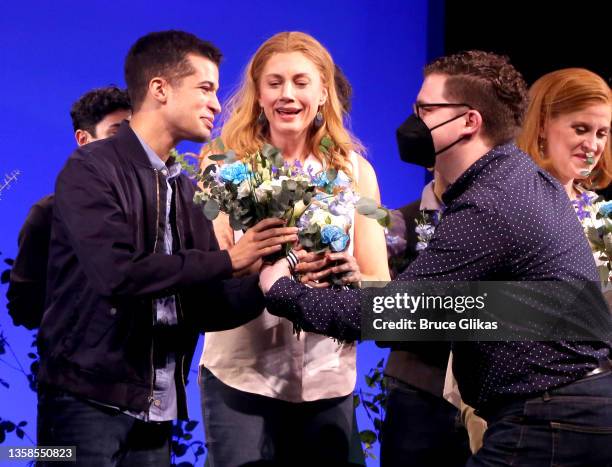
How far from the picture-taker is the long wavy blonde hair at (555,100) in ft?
12.9

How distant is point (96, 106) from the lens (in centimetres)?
387

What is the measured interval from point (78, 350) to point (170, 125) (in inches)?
31.6

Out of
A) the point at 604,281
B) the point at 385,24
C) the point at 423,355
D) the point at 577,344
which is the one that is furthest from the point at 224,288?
the point at 385,24

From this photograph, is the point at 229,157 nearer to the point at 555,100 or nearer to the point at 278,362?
the point at 278,362

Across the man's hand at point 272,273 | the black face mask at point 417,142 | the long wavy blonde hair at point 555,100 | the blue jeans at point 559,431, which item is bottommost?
the blue jeans at point 559,431

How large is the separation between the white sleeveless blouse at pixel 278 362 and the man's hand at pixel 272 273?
0.31 m

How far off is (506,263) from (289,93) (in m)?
1.16

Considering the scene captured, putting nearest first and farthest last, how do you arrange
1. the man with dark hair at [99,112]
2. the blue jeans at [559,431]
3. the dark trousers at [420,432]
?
the blue jeans at [559,431]
the dark trousers at [420,432]
the man with dark hair at [99,112]

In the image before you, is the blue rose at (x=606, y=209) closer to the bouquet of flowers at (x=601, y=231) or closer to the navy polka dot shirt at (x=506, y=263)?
the bouquet of flowers at (x=601, y=231)

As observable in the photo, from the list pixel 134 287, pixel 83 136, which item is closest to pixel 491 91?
pixel 134 287

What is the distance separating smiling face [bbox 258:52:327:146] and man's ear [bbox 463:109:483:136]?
655mm

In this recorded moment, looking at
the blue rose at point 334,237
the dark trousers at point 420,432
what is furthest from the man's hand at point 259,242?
the dark trousers at point 420,432

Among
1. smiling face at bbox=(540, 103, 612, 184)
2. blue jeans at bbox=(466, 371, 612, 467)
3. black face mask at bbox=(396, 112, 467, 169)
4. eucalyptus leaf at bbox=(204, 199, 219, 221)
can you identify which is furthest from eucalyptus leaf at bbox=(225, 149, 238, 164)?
smiling face at bbox=(540, 103, 612, 184)

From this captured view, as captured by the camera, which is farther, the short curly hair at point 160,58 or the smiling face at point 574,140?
the smiling face at point 574,140
